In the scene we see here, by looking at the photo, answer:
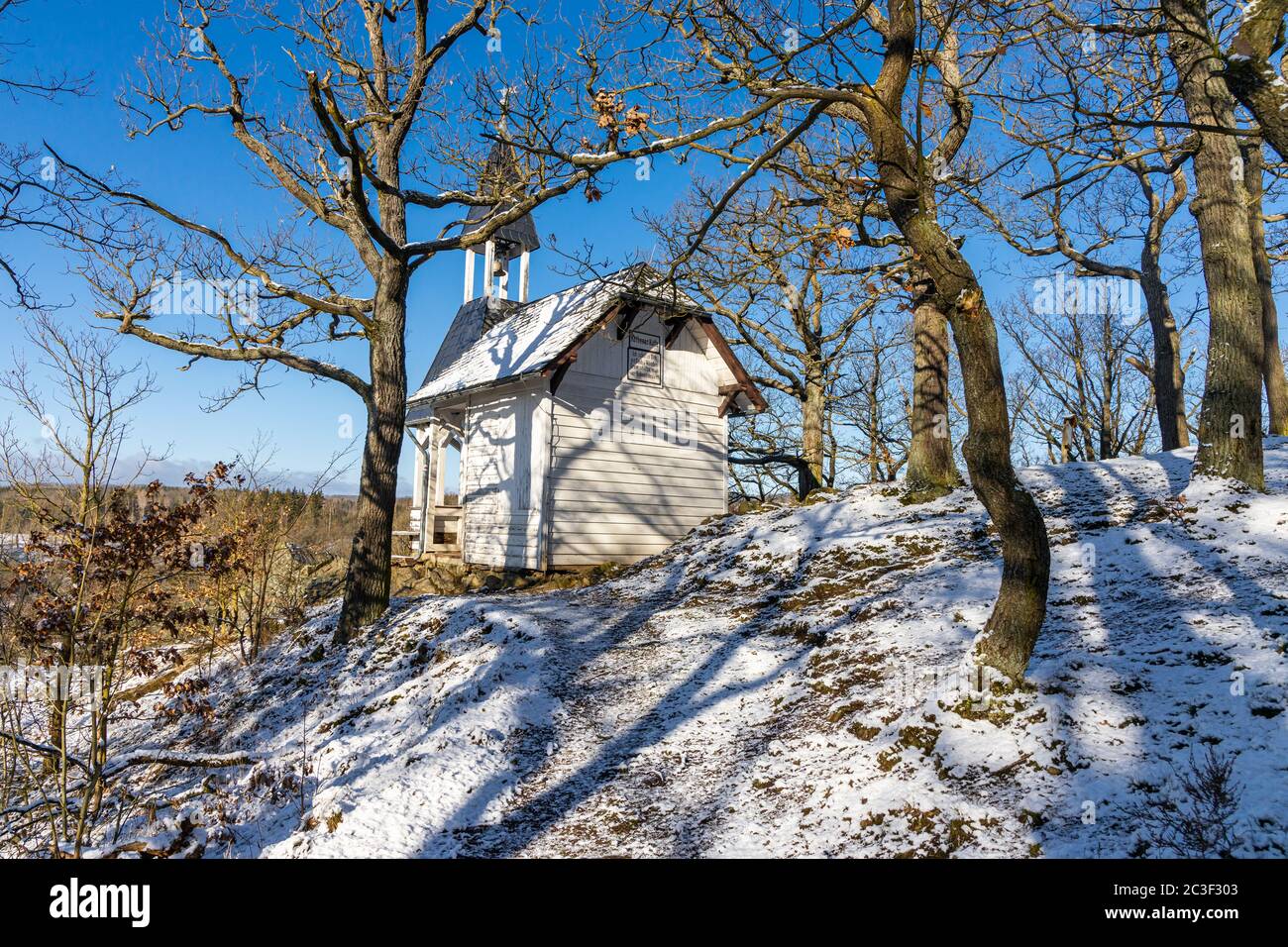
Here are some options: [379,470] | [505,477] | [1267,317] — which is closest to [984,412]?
[379,470]

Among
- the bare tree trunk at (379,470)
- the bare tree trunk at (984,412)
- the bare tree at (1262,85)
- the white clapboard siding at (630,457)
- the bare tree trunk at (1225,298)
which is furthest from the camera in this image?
the white clapboard siding at (630,457)

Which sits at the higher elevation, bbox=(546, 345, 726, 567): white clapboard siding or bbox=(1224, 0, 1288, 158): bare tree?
bbox=(1224, 0, 1288, 158): bare tree

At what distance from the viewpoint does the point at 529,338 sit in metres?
15.7

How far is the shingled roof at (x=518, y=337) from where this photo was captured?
45.4 ft

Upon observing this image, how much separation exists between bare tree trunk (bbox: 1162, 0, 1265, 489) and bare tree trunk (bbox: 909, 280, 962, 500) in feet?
12.4

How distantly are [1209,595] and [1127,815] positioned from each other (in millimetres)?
3238

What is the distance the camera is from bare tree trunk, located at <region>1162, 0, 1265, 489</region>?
7863mm

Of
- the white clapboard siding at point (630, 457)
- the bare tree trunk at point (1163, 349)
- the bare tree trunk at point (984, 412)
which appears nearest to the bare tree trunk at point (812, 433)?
the white clapboard siding at point (630, 457)

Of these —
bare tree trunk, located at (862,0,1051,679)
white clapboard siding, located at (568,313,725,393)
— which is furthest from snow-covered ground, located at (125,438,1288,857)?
white clapboard siding, located at (568,313,725,393)

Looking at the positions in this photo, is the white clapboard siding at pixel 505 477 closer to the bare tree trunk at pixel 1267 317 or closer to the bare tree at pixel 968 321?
the bare tree at pixel 968 321

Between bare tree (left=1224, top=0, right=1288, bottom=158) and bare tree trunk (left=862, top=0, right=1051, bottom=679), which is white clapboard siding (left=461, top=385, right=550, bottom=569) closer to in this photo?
bare tree trunk (left=862, top=0, right=1051, bottom=679)

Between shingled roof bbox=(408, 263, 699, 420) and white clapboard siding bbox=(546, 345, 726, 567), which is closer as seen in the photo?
shingled roof bbox=(408, 263, 699, 420)

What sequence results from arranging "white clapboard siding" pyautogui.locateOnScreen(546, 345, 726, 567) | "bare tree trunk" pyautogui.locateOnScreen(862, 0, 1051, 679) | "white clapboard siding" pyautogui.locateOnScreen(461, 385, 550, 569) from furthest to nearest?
"white clapboard siding" pyautogui.locateOnScreen(546, 345, 726, 567)
"white clapboard siding" pyautogui.locateOnScreen(461, 385, 550, 569)
"bare tree trunk" pyautogui.locateOnScreen(862, 0, 1051, 679)
